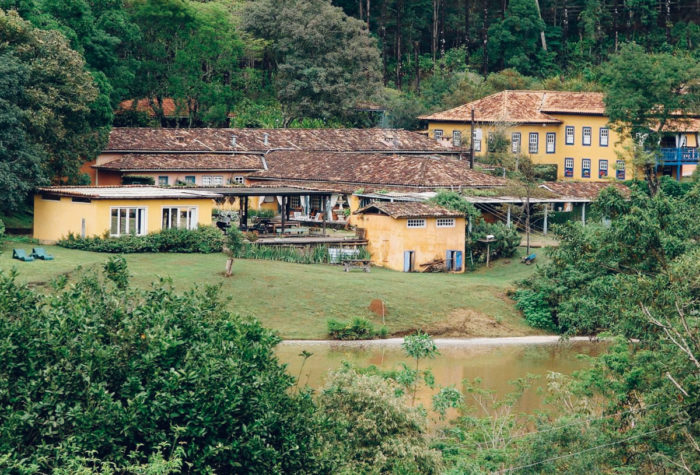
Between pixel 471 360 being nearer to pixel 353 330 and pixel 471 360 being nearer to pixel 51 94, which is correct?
pixel 353 330

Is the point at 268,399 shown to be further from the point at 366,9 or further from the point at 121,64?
the point at 366,9

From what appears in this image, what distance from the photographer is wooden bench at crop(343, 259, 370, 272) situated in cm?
4388

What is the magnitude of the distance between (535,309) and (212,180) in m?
24.4

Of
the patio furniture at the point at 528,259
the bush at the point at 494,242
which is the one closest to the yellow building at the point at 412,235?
the bush at the point at 494,242

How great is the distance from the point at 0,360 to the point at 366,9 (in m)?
71.9

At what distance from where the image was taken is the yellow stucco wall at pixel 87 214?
44000 millimetres

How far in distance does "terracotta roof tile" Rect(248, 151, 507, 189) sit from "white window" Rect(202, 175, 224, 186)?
1.45 meters

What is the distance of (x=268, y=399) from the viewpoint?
1758 centimetres

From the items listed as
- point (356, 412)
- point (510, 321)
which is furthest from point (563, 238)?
point (356, 412)

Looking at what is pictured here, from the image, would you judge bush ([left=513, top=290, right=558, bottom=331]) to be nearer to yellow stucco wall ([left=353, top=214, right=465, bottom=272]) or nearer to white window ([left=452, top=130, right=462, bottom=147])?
yellow stucco wall ([left=353, top=214, right=465, bottom=272])

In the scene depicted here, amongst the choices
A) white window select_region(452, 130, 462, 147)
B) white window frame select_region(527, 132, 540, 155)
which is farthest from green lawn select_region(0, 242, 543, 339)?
white window select_region(452, 130, 462, 147)

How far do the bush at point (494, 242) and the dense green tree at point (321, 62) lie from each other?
84.1 ft

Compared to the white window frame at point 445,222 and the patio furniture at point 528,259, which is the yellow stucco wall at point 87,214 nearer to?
the white window frame at point 445,222

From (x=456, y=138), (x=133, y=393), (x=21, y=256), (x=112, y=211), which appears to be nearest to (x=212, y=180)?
(x=112, y=211)
